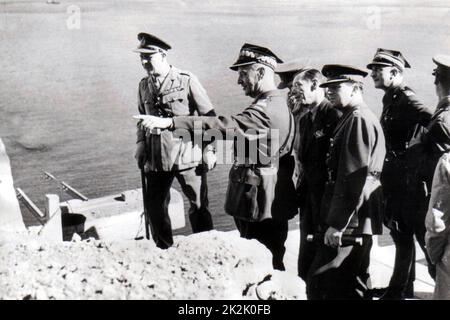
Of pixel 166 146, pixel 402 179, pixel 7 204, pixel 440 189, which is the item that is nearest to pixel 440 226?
pixel 440 189

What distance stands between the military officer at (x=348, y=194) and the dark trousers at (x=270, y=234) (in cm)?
40

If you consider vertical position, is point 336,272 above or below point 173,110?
below

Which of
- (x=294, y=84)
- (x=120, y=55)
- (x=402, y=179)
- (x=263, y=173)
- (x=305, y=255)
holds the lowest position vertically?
(x=305, y=255)

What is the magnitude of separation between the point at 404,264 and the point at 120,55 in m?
3.63

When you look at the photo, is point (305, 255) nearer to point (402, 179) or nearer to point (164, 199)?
point (402, 179)

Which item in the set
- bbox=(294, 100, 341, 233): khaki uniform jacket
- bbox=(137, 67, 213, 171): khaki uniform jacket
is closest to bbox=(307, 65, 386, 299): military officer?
bbox=(294, 100, 341, 233): khaki uniform jacket

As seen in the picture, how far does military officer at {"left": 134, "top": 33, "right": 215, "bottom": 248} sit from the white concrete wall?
0.92 metres

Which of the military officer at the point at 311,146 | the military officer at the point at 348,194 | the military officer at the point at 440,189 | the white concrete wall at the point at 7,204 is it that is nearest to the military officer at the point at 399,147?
the military officer at the point at 440,189

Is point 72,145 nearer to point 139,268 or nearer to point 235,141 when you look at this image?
point 235,141

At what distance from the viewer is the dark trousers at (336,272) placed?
363 cm

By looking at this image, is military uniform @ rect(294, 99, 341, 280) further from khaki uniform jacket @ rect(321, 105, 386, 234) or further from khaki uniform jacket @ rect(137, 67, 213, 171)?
khaki uniform jacket @ rect(137, 67, 213, 171)

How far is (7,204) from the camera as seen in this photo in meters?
4.20

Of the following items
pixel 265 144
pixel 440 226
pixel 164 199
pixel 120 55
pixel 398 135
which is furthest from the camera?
pixel 120 55

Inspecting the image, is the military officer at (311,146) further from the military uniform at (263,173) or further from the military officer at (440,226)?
the military officer at (440,226)
